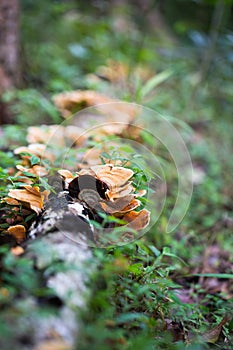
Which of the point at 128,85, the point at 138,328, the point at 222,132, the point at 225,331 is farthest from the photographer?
the point at 222,132

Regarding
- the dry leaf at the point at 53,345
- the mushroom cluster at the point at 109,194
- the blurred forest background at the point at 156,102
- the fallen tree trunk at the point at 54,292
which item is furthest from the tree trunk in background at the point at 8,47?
the dry leaf at the point at 53,345

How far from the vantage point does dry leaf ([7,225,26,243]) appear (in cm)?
167

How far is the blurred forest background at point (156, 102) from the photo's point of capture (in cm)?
167

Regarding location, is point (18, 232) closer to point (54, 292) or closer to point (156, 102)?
point (54, 292)

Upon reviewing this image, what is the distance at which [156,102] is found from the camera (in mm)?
4297

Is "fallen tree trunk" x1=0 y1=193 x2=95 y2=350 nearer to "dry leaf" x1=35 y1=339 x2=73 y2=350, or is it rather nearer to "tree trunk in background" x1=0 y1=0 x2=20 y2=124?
"dry leaf" x1=35 y1=339 x2=73 y2=350

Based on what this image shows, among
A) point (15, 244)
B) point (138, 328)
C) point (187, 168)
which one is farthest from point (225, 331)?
point (187, 168)

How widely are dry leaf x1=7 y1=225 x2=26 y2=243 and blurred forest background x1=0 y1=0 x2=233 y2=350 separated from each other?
445 millimetres

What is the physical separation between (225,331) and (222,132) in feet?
12.0

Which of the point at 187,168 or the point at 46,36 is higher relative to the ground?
the point at 46,36

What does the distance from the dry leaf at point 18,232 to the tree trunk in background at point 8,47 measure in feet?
7.32

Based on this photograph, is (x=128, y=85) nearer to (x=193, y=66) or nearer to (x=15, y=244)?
(x=193, y=66)

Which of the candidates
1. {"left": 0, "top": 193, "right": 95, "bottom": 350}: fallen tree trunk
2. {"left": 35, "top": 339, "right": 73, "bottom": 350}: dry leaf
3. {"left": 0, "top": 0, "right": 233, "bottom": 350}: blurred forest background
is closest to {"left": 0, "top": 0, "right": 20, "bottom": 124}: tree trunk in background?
{"left": 0, "top": 0, "right": 233, "bottom": 350}: blurred forest background

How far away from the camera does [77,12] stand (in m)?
6.44
